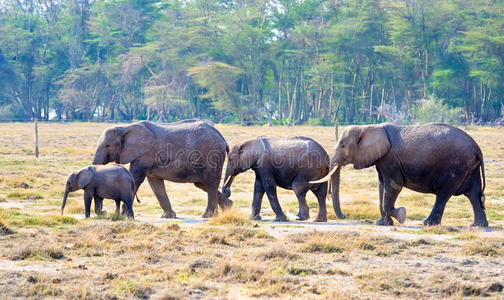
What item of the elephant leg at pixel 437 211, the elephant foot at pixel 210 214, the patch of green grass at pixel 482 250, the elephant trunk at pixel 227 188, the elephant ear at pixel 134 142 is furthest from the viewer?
the elephant trunk at pixel 227 188

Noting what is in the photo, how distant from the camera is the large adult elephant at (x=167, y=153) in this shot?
569 inches

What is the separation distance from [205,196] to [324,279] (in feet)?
33.2

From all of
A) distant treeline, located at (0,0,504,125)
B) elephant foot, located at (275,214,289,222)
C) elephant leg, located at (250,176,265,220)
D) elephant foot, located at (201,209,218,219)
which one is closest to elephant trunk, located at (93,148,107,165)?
elephant foot, located at (201,209,218,219)

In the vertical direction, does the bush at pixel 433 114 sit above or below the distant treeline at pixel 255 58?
below

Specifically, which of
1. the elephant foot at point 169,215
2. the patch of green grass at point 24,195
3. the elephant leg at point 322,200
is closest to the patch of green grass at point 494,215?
the elephant leg at point 322,200

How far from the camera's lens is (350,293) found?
8.20m

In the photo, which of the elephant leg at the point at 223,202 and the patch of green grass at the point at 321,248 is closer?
the patch of green grass at the point at 321,248

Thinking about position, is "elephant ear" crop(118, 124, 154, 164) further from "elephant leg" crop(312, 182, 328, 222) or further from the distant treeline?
the distant treeline

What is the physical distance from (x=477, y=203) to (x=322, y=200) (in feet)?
8.55

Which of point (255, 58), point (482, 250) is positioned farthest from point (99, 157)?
point (255, 58)

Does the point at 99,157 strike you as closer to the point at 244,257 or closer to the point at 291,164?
the point at 291,164

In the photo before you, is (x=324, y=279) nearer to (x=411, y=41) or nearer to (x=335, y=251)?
(x=335, y=251)

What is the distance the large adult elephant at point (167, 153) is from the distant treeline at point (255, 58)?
1699 inches

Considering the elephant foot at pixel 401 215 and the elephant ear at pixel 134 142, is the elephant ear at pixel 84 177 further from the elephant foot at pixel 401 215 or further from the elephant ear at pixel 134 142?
the elephant foot at pixel 401 215
